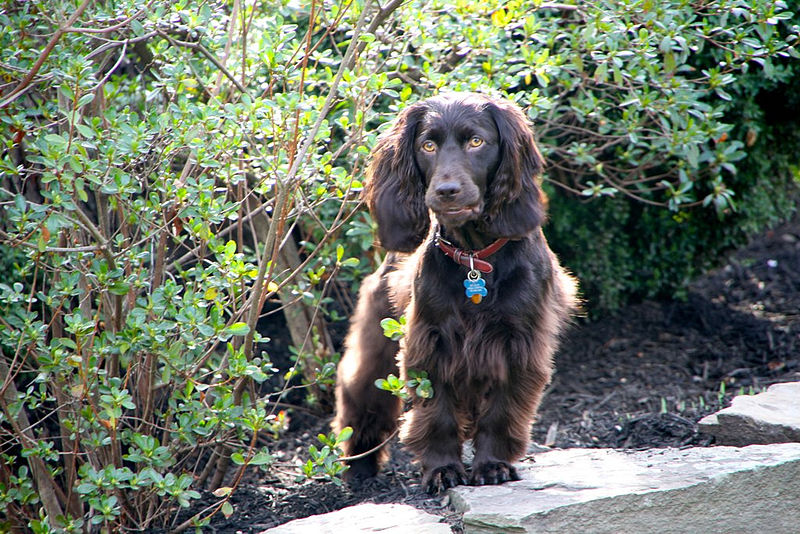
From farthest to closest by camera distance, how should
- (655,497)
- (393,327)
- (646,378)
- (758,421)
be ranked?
(646,378) < (758,421) < (393,327) < (655,497)

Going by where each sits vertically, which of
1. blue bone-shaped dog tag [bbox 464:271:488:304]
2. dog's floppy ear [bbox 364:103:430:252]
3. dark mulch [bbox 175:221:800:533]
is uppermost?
dog's floppy ear [bbox 364:103:430:252]

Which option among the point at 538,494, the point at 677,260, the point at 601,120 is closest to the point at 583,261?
the point at 677,260

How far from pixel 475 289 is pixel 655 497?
91cm

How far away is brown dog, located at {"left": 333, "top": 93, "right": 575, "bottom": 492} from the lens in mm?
3217

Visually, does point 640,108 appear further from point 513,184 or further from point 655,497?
point 655,497

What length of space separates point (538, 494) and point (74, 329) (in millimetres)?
1593

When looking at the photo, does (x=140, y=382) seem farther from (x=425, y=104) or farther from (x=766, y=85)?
(x=766, y=85)

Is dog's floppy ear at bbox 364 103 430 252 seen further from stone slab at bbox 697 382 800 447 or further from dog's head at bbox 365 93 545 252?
stone slab at bbox 697 382 800 447

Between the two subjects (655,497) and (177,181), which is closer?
(655,497)

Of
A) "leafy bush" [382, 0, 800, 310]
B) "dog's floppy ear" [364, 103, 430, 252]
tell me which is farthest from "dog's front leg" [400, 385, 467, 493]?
"leafy bush" [382, 0, 800, 310]

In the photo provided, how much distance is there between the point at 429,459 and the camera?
3311 mm

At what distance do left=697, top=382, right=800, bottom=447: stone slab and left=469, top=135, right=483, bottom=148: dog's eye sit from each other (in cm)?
152

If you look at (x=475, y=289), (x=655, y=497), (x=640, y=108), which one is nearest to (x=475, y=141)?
(x=475, y=289)

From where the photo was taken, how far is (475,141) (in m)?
3.22
